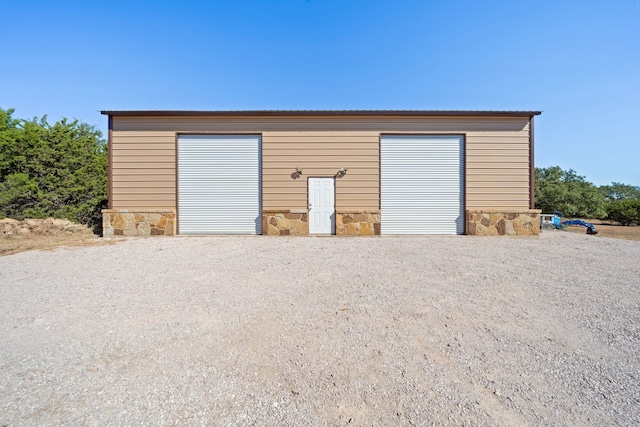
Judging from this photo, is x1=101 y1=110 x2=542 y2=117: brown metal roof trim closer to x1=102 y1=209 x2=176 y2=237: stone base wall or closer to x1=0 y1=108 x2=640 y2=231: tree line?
x1=102 y1=209 x2=176 y2=237: stone base wall

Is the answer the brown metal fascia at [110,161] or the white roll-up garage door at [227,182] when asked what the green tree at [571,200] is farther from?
the brown metal fascia at [110,161]

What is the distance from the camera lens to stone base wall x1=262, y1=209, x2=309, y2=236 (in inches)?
373

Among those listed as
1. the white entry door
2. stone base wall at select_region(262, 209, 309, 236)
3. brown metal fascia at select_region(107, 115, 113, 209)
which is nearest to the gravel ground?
stone base wall at select_region(262, 209, 309, 236)

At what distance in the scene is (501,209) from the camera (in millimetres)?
9570

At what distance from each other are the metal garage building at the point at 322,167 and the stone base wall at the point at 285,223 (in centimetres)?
3

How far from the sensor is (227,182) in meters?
9.59

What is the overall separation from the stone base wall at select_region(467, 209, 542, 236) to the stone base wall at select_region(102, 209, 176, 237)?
32.7 feet

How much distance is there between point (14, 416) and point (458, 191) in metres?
10.5

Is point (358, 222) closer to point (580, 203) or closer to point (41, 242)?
point (41, 242)

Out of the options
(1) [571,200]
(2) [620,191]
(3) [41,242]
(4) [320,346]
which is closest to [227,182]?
(3) [41,242]

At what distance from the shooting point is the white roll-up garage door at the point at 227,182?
9.58 m

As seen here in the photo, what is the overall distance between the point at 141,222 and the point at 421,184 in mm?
9401

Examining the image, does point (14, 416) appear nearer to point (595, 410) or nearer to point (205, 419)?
point (205, 419)

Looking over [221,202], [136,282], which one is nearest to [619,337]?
[136,282]
